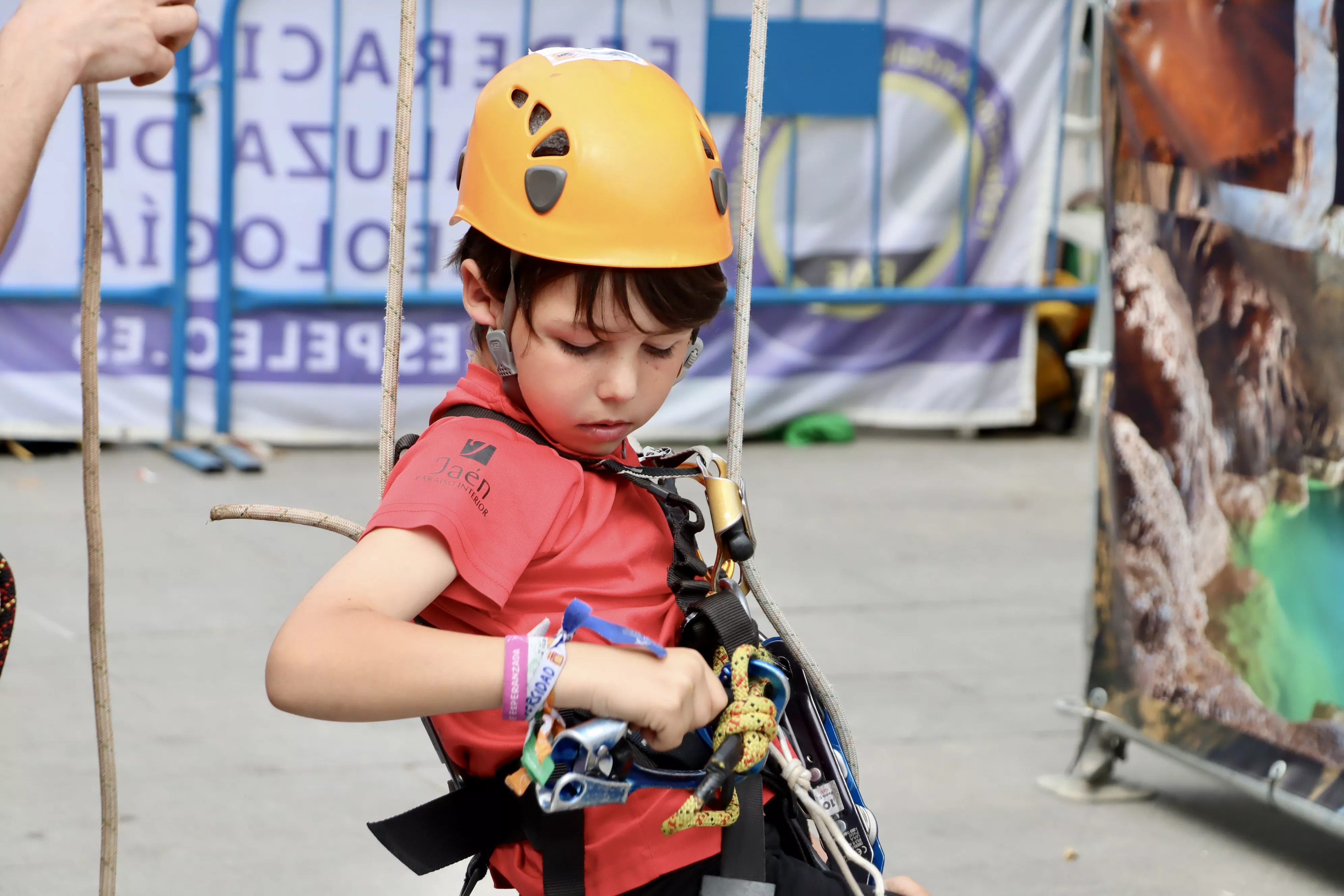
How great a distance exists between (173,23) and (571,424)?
585 mm

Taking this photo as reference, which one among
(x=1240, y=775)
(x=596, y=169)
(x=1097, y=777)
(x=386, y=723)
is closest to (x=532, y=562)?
(x=596, y=169)

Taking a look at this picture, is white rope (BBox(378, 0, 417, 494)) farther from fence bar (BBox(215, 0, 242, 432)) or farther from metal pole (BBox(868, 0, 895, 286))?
metal pole (BBox(868, 0, 895, 286))

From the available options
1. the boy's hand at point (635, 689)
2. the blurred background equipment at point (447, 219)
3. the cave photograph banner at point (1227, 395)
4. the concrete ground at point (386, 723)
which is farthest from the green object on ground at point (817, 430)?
the boy's hand at point (635, 689)

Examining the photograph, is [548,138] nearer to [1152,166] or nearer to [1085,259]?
[1152,166]

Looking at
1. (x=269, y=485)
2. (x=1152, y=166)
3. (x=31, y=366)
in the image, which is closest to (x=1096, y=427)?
(x=1152, y=166)

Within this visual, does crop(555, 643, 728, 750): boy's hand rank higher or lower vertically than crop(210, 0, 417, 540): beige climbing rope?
lower

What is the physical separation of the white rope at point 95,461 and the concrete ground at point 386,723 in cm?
109

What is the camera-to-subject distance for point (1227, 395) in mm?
3236

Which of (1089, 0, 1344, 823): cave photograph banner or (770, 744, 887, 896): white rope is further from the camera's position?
(1089, 0, 1344, 823): cave photograph banner

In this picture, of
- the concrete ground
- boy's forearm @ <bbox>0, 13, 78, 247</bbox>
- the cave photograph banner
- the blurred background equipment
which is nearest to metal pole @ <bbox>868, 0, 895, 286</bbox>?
the blurred background equipment

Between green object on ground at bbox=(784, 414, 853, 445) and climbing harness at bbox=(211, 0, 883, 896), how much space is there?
5.49 meters

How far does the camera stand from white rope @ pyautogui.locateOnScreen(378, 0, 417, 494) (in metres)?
1.90

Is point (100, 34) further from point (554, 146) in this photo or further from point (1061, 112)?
point (1061, 112)

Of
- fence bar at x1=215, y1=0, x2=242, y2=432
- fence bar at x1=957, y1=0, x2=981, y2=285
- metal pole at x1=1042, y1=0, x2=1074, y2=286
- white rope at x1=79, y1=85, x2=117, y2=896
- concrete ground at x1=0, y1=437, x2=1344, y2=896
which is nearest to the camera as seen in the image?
white rope at x1=79, y1=85, x2=117, y2=896
